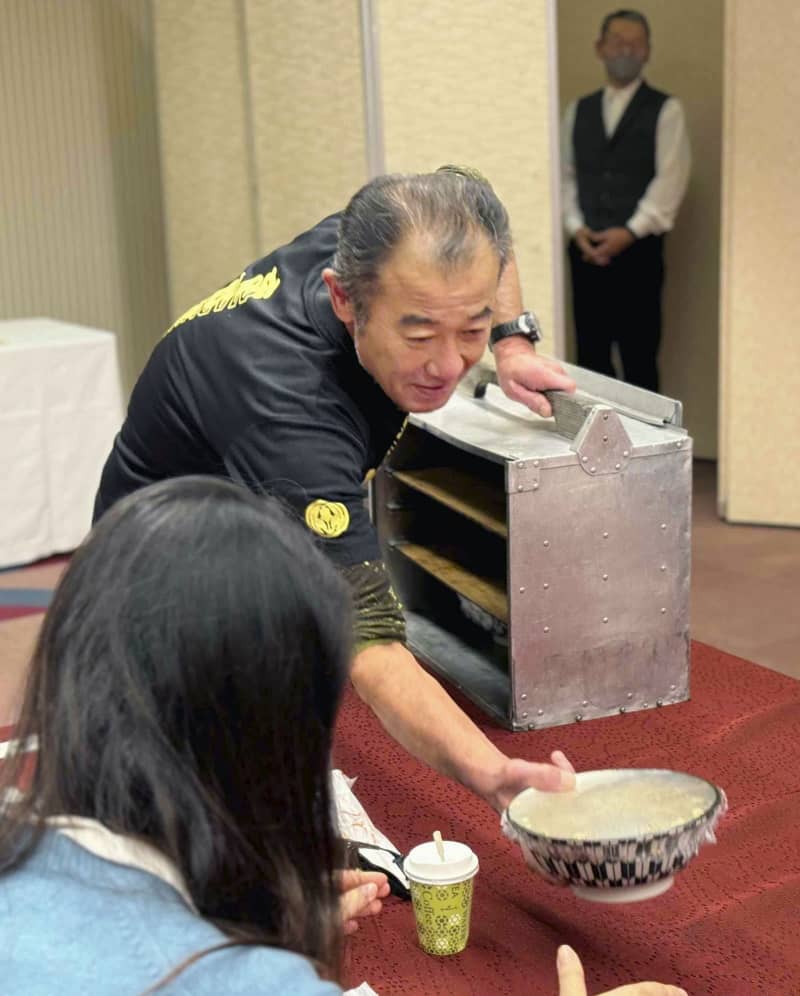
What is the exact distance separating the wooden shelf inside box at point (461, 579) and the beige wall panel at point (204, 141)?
1262 mm

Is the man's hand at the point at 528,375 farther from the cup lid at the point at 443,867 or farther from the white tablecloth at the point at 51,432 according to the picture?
the white tablecloth at the point at 51,432

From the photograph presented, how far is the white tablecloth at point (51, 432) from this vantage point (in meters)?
3.50

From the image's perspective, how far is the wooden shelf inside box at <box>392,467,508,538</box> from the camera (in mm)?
2484

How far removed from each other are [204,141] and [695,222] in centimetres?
164

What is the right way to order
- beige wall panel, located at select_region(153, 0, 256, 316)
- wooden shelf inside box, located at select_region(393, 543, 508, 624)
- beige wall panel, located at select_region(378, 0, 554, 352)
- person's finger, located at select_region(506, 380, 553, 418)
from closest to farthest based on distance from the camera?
person's finger, located at select_region(506, 380, 553, 418), wooden shelf inside box, located at select_region(393, 543, 508, 624), beige wall panel, located at select_region(378, 0, 554, 352), beige wall panel, located at select_region(153, 0, 256, 316)

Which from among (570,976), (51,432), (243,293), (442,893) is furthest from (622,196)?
(570,976)

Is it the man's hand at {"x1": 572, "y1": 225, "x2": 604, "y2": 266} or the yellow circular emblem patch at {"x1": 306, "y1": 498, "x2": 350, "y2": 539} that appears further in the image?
the man's hand at {"x1": 572, "y1": 225, "x2": 604, "y2": 266}

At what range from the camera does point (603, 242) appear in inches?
172

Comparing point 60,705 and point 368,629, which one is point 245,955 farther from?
point 368,629

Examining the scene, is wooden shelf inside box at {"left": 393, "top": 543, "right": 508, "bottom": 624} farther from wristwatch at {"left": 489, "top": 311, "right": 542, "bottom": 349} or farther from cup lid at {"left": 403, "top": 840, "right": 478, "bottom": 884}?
cup lid at {"left": 403, "top": 840, "right": 478, "bottom": 884}

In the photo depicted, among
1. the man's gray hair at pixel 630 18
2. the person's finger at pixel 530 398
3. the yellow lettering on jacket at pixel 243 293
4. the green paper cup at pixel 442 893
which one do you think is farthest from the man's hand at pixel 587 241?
the green paper cup at pixel 442 893

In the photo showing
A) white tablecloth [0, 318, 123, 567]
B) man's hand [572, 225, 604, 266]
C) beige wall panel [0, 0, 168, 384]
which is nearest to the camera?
white tablecloth [0, 318, 123, 567]

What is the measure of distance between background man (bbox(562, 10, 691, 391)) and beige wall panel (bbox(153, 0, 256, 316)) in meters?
1.17

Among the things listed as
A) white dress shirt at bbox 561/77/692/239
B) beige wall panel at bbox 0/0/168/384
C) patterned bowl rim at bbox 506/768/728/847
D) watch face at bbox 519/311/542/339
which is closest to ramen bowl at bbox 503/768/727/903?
patterned bowl rim at bbox 506/768/728/847
